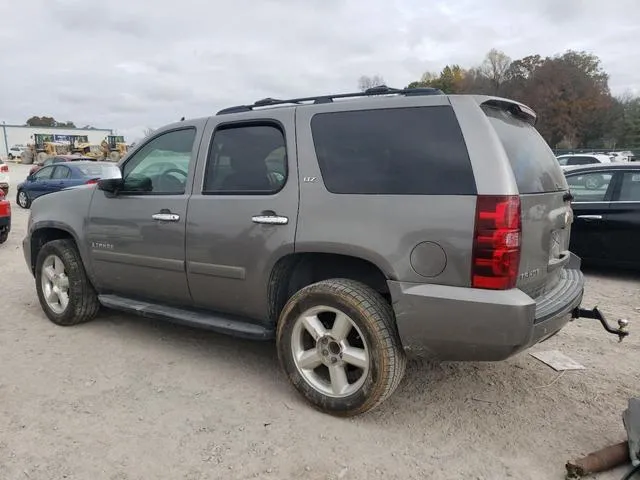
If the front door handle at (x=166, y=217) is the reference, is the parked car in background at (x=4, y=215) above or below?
below

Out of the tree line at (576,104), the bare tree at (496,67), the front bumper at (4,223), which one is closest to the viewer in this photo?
the front bumper at (4,223)

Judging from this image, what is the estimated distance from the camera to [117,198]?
14.1 ft

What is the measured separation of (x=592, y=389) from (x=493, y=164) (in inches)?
74.7

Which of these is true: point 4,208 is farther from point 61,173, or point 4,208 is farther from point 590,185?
point 590,185

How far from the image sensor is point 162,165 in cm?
423

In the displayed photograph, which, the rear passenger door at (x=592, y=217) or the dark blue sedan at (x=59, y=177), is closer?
the rear passenger door at (x=592, y=217)

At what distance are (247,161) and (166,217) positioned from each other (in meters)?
0.77

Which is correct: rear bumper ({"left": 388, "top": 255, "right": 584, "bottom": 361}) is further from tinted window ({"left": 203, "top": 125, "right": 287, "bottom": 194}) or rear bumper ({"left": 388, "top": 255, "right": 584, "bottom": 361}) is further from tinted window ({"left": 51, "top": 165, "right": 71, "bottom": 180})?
tinted window ({"left": 51, "top": 165, "right": 71, "bottom": 180})

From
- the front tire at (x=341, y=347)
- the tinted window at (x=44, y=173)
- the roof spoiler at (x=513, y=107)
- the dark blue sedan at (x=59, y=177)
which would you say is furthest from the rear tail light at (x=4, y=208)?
the roof spoiler at (x=513, y=107)

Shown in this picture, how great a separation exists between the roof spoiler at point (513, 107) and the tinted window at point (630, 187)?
3754 millimetres

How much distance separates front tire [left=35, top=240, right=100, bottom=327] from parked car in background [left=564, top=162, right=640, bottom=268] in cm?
585

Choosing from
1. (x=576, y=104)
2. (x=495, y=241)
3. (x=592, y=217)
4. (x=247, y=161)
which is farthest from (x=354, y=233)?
(x=576, y=104)

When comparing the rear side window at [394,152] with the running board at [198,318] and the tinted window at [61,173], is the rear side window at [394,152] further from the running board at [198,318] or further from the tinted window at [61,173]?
the tinted window at [61,173]

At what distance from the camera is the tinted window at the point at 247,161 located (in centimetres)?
350
